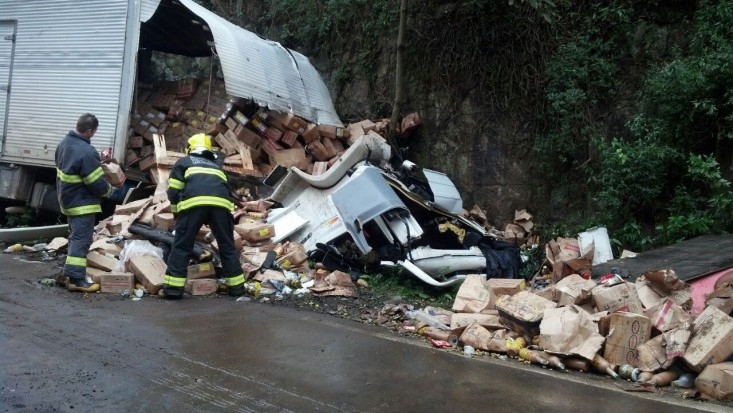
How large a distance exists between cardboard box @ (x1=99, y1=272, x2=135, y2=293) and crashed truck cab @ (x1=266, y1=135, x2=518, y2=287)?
1.84 meters

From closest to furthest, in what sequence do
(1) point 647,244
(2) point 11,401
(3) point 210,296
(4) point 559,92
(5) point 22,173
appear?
(2) point 11,401
(3) point 210,296
(1) point 647,244
(4) point 559,92
(5) point 22,173

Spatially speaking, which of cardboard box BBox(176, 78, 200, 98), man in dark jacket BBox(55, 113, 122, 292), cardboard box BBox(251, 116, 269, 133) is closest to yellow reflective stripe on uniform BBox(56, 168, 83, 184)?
man in dark jacket BBox(55, 113, 122, 292)

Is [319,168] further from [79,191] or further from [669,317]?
[669,317]

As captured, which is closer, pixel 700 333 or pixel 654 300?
pixel 700 333

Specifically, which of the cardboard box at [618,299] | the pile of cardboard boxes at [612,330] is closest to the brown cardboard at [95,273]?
the pile of cardboard boxes at [612,330]

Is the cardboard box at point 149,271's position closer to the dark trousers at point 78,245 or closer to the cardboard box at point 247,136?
the dark trousers at point 78,245

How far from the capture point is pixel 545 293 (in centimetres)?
507

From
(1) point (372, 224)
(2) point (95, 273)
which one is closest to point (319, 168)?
(1) point (372, 224)

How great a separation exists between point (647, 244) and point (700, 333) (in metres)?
2.77

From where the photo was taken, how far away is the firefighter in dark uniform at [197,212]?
545 centimetres

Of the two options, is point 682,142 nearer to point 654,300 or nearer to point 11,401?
point 654,300

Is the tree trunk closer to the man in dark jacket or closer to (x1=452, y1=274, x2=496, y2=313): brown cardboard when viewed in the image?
(x1=452, y1=274, x2=496, y2=313): brown cardboard

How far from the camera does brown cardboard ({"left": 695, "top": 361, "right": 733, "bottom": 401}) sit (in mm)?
3510

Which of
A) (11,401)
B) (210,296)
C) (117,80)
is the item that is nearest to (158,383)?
(11,401)
